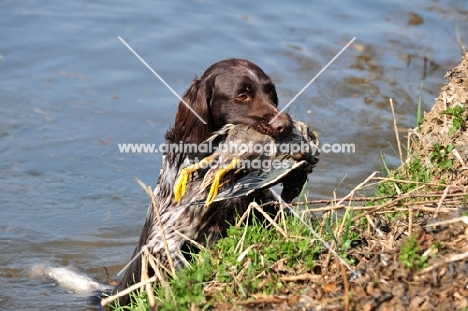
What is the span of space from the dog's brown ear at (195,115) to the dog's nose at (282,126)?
605 mm

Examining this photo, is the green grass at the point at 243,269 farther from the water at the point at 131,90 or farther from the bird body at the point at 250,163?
the water at the point at 131,90

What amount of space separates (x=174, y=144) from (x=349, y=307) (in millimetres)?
2236

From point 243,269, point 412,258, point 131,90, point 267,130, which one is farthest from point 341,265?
point 131,90

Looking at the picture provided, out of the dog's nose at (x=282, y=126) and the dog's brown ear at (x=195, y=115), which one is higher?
the dog's nose at (x=282, y=126)

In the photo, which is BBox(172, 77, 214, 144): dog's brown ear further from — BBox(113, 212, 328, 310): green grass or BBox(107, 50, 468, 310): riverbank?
BBox(113, 212, 328, 310): green grass

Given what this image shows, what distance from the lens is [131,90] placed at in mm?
9570

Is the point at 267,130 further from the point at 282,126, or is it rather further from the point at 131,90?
the point at 131,90

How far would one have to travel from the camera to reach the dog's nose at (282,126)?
183 inches

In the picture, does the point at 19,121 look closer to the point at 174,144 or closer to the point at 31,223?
the point at 31,223

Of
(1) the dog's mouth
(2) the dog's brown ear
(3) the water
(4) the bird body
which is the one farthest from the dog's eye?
(3) the water

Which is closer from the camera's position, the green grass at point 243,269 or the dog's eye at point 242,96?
the green grass at point 243,269

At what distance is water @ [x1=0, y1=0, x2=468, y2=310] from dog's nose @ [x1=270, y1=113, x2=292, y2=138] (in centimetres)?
213

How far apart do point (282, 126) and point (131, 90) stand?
17.0 ft

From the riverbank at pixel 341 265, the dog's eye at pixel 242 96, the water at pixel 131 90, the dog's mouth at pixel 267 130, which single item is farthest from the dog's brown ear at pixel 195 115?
the water at pixel 131 90
